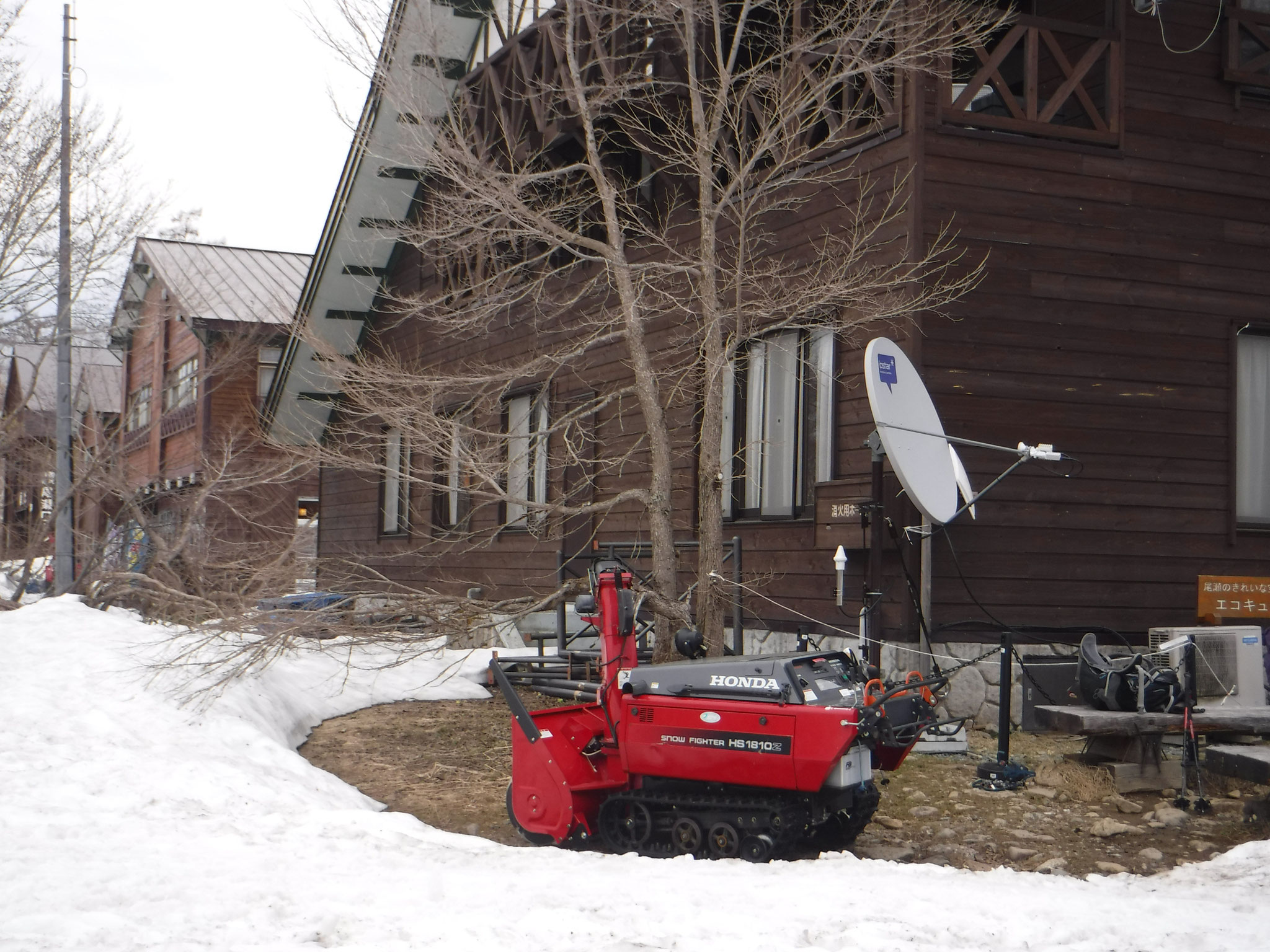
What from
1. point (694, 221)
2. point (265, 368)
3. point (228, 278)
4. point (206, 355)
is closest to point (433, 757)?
point (694, 221)

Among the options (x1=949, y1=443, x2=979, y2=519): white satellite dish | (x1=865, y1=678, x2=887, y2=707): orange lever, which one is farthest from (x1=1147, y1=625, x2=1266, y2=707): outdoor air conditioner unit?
(x1=865, y1=678, x2=887, y2=707): orange lever

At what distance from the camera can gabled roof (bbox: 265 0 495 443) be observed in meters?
17.1

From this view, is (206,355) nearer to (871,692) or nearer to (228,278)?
(228,278)

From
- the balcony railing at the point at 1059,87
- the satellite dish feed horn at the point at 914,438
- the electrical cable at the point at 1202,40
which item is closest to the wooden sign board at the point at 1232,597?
the satellite dish feed horn at the point at 914,438

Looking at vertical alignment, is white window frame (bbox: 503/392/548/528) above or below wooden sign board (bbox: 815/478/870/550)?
above

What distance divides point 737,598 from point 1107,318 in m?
4.02

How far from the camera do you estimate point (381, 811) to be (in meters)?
8.37

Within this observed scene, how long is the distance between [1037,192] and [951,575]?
3.39 meters

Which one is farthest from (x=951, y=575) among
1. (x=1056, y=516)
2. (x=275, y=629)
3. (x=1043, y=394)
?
(x=275, y=629)

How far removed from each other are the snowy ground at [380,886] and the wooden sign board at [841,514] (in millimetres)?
4317

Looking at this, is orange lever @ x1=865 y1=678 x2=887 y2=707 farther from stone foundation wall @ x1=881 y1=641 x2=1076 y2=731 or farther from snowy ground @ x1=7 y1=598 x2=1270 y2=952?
stone foundation wall @ x1=881 y1=641 x2=1076 y2=731

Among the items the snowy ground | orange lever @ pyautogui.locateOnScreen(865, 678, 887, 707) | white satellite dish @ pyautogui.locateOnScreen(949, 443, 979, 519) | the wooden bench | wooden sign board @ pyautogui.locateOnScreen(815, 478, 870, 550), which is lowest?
the snowy ground

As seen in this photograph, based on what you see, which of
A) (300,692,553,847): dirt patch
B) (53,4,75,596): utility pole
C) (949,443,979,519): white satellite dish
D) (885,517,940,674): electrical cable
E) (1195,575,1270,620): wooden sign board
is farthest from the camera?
(53,4,75,596): utility pole

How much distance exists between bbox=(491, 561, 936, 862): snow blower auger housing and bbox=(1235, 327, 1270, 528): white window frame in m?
5.91
